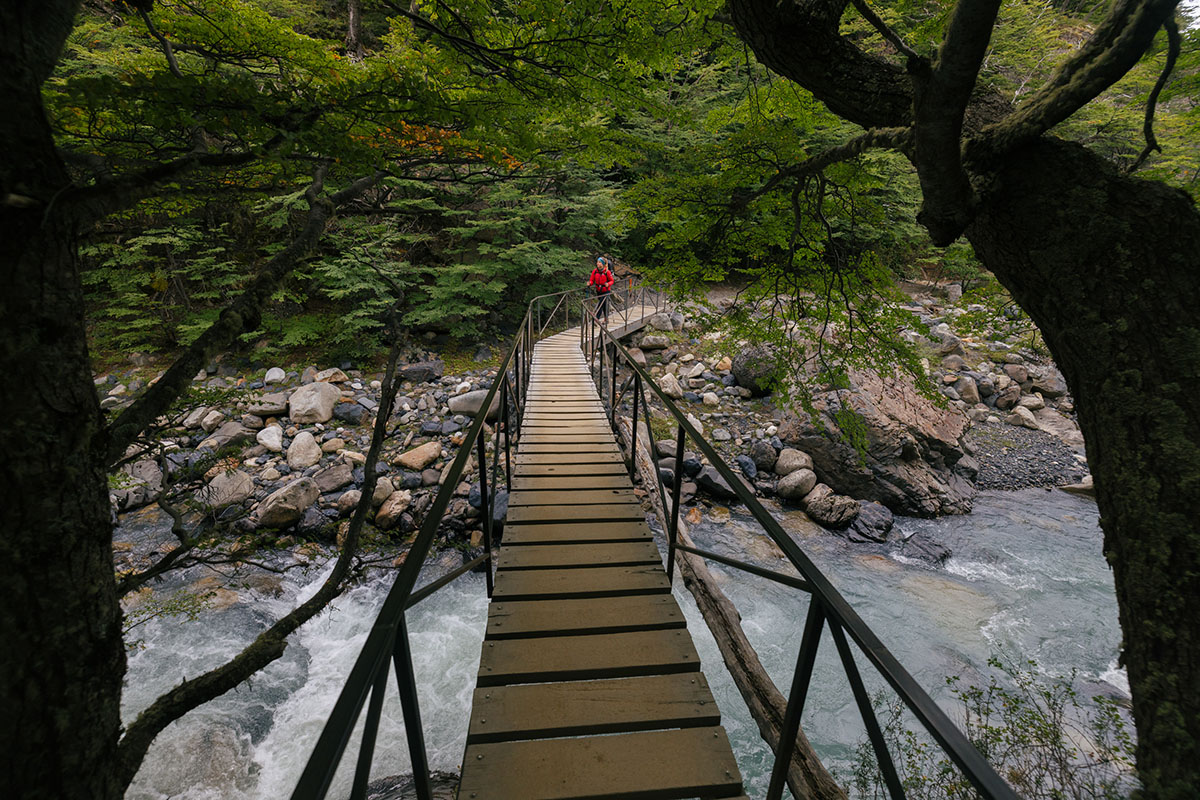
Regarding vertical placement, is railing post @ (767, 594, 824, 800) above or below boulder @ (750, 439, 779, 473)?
above

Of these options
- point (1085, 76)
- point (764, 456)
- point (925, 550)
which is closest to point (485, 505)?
point (1085, 76)

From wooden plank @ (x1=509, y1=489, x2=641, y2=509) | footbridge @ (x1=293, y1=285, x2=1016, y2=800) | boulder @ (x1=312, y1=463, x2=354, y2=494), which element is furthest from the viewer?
boulder @ (x1=312, y1=463, x2=354, y2=494)

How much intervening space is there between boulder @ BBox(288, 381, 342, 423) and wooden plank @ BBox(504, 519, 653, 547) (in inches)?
310

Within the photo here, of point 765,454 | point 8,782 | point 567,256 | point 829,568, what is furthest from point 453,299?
point 8,782

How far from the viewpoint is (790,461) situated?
29.1 ft

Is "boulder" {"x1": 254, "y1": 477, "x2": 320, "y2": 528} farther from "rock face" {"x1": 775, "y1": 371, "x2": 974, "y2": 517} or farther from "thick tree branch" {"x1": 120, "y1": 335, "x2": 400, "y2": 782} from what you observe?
"rock face" {"x1": 775, "y1": 371, "x2": 974, "y2": 517}

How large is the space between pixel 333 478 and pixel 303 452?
1.21 meters

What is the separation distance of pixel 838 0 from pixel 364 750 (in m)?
3.76

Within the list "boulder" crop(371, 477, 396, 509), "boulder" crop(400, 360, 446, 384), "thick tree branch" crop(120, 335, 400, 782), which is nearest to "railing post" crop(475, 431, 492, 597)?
"thick tree branch" crop(120, 335, 400, 782)

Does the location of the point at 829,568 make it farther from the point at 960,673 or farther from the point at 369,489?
the point at 369,489

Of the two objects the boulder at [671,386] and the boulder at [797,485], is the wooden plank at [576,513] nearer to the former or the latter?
the boulder at [797,485]

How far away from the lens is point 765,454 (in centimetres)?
916

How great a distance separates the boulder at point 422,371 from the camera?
11.1 metres

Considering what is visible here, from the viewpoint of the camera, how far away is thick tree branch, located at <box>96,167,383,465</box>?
211 centimetres
